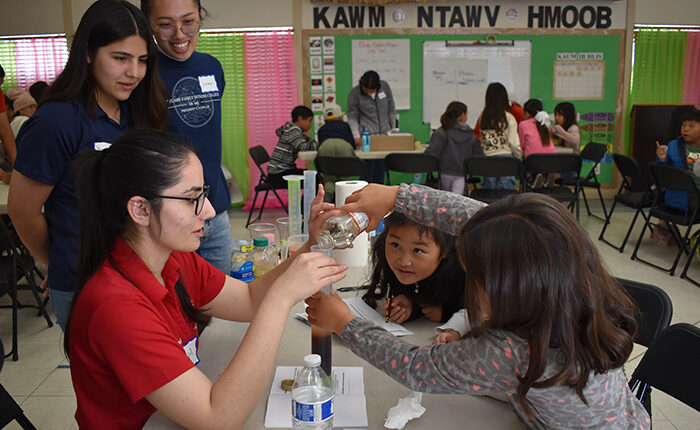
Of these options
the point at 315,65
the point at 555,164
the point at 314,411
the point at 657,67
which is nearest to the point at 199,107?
the point at 314,411

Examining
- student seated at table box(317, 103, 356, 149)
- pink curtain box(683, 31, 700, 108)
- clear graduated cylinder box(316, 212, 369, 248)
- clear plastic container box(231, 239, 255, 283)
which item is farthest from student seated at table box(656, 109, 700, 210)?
clear graduated cylinder box(316, 212, 369, 248)

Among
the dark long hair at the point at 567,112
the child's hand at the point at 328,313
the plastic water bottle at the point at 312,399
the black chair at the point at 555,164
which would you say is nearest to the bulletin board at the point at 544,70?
the dark long hair at the point at 567,112

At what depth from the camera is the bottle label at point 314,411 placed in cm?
100

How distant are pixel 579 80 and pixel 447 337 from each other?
21.1ft

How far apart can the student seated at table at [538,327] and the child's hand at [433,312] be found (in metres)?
0.50

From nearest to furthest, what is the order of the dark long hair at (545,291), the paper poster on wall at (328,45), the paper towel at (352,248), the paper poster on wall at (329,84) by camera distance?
the dark long hair at (545,291) → the paper towel at (352,248) → the paper poster on wall at (328,45) → the paper poster on wall at (329,84)

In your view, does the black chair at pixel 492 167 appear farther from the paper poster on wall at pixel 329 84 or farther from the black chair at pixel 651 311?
the black chair at pixel 651 311

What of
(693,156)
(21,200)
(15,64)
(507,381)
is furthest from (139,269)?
(15,64)

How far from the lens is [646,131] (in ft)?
22.7

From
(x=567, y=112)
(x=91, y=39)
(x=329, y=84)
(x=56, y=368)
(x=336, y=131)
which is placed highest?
(x=329, y=84)

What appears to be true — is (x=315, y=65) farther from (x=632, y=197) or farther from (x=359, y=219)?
(x=359, y=219)

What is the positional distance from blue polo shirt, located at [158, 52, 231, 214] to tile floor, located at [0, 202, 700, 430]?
4.15ft

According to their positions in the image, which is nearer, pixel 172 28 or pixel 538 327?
pixel 538 327

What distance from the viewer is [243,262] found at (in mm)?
2031
